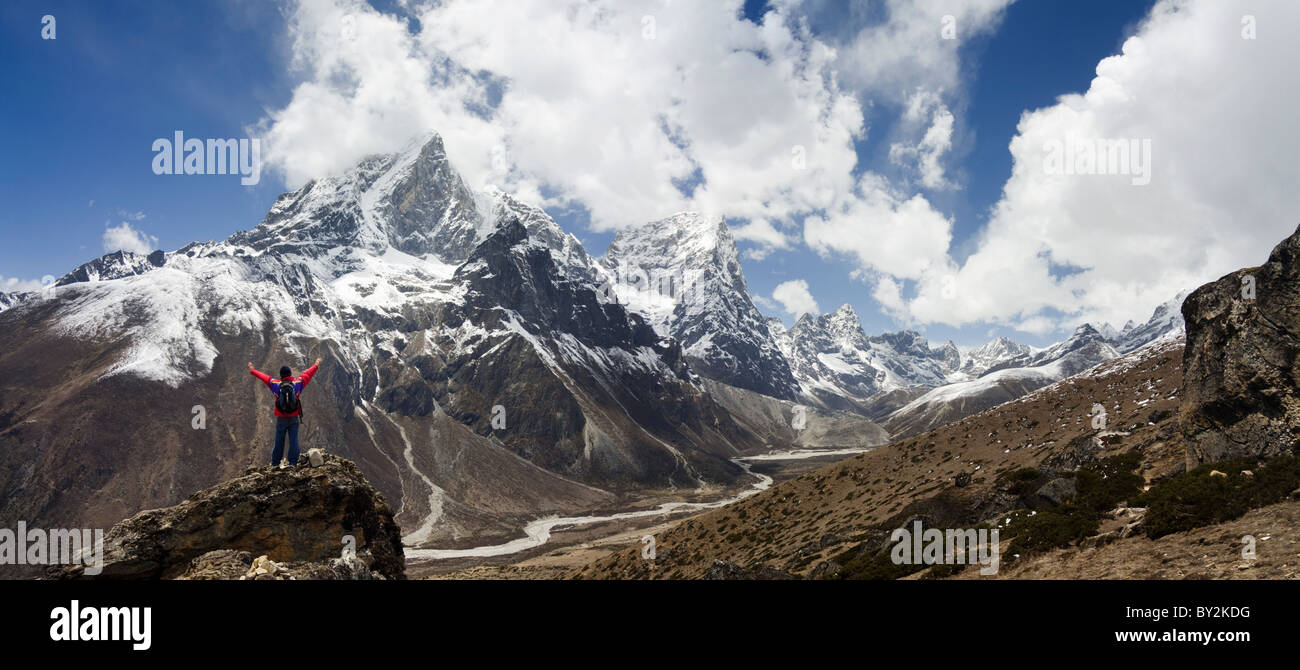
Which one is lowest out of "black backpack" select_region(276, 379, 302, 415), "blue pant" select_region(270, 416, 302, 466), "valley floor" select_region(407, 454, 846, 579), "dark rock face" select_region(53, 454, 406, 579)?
"valley floor" select_region(407, 454, 846, 579)

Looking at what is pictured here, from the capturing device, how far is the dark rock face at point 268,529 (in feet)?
50.9

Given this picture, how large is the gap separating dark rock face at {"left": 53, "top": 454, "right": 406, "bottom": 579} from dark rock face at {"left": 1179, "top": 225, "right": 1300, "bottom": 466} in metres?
32.4

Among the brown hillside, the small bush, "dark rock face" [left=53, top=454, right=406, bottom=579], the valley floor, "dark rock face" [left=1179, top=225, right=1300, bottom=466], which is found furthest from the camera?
Answer: the valley floor

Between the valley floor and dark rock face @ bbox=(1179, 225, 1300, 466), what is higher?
dark rock face @ bbox=(1179, 225, 1300, 466)

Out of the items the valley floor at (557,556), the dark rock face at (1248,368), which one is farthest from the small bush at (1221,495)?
the valley floor at (557,556)

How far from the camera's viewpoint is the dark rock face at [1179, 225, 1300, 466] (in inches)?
862

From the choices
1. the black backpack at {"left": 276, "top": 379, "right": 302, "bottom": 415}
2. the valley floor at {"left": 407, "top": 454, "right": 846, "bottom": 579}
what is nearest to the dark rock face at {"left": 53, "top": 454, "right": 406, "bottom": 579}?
the black backpack at {"left": 276, "top": 379, "right": 302, "bottom": 415}

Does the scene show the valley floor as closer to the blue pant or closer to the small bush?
the blue pant

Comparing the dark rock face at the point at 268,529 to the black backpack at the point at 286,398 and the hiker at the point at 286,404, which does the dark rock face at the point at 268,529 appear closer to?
the hiker at the point at 286,404

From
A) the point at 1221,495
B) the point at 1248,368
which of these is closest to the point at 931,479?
the point at 1248,368

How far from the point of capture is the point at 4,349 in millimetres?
178000
